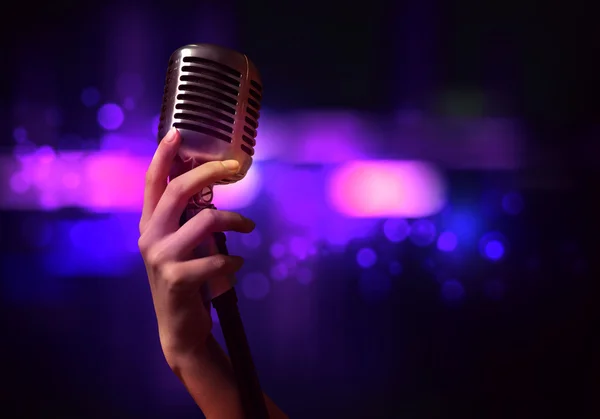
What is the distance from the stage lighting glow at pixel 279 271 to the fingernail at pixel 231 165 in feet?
9.91

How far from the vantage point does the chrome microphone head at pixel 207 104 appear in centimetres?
68

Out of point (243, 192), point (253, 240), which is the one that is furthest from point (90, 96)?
point (253, 240)

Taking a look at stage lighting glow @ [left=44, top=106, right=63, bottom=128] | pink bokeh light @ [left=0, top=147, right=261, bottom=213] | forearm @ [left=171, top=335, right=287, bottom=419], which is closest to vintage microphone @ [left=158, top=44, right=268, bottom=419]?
forearm @ [left=171, top=335, right=287, bottom=419]

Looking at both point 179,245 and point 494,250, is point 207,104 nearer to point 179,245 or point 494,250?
point 179,245

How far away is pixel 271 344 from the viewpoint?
3633mm

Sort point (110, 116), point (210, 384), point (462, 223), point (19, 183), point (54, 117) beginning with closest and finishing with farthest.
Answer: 1. point (210, 384)
2. point (110, 116)
3. point (54, 117)
4. point (19, 183)
5. point (462, 223)

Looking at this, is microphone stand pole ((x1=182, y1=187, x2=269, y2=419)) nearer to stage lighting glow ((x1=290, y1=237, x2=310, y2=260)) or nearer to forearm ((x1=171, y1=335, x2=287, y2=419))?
forearm ((x1=171, y1=335, x2=287, y2=419))

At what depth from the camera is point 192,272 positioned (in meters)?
0.65

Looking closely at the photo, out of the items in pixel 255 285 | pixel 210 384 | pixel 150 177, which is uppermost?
pixel 150 177

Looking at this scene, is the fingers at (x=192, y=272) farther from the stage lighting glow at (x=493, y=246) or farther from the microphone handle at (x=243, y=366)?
the stage lighting glow at (x=493, y=246)

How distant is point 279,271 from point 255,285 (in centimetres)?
22

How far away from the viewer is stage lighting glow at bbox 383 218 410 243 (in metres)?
3.80

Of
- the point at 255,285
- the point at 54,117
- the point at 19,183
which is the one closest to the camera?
the point at 54,117

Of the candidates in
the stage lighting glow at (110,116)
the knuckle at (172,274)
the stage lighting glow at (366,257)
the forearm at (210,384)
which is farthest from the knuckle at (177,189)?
the stage lighting glow at (366,257)
